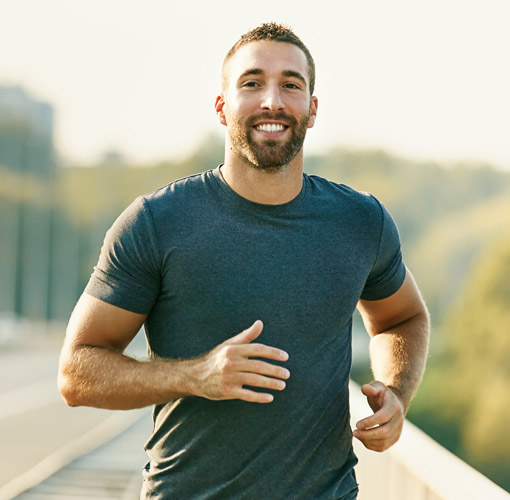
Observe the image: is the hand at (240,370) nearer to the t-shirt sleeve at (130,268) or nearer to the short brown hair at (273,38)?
the t-shirt sleeve at (130,268)

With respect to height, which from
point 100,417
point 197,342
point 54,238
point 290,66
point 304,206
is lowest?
point 54,238

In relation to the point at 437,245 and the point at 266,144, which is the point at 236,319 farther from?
the point at 437,245

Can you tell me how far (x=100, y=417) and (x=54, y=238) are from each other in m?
54.6

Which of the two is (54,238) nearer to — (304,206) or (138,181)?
(138,181)

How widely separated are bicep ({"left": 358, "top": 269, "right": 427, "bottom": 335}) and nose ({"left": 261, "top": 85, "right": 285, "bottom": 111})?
0.89 meters

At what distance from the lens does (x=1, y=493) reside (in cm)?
791

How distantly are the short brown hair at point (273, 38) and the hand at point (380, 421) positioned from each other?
1087 mm

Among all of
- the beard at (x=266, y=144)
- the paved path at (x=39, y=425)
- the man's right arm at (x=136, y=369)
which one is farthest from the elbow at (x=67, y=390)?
the paved path at (x=39, y=425)

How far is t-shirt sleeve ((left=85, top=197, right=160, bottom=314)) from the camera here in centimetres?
289

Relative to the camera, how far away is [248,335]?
268cm

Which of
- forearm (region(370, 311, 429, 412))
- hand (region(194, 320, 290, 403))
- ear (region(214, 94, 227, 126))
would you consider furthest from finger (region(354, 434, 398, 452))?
ear (region(214, 94, 227, 126))

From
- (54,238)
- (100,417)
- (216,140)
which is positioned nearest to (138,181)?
(216,140)

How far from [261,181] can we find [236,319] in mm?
508

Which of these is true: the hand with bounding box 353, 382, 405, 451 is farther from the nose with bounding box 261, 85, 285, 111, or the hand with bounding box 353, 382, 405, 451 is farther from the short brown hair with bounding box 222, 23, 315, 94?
the short brown hair with bounding box 222, 23, 315, 94
